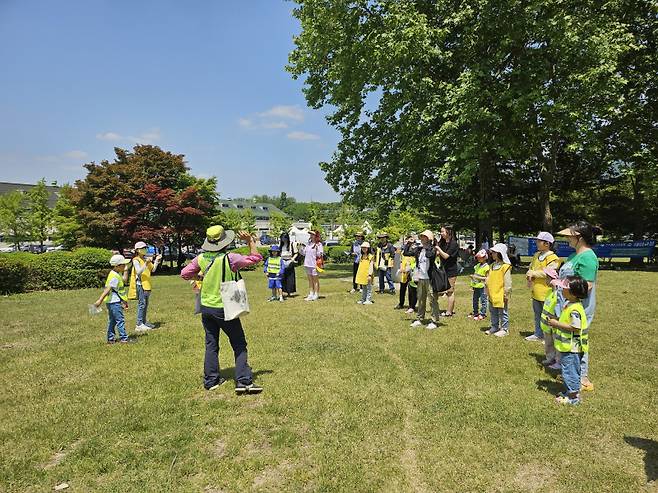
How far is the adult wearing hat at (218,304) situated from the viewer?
5215 mm

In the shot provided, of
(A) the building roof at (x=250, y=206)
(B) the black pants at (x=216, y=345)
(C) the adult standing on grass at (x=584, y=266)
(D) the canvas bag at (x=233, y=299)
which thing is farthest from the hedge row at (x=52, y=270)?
(A) the building roof at (x=250, y=206)

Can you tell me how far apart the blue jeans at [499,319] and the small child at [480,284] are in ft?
4.11

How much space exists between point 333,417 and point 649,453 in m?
2.91

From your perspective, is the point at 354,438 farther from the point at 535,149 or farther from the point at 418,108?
the point at 535,149

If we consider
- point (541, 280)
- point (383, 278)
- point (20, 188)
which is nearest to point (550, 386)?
point (541, 280)

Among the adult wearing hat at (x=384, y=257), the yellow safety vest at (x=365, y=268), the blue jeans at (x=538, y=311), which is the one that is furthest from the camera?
the adult wearing hat at (x=384, y=257)

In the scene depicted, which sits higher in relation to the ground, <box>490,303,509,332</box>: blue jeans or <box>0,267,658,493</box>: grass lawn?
<box>490,303,509,332</box>: blue jeans

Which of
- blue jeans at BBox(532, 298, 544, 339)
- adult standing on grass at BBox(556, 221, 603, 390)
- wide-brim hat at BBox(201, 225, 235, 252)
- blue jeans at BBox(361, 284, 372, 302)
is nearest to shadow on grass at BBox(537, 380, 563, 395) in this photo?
adult standing on grass at BBox(556, 221, 603, 390)

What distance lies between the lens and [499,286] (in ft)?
25.5

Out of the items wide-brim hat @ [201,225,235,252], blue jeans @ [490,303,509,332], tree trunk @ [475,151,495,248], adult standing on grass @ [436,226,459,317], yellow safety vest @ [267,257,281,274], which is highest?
tree trunk @ [475,151,495,248]

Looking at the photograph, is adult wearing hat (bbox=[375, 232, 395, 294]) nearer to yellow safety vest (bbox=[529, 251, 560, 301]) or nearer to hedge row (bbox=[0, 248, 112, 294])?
yellow safety vest (bbox=[529, 251, 560, 301])

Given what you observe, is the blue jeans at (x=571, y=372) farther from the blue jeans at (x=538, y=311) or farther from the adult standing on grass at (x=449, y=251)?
the adult standing on grass at (x=449, y=251)

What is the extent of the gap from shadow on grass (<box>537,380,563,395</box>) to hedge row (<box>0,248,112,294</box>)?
17997mm

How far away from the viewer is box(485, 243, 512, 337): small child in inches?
305
